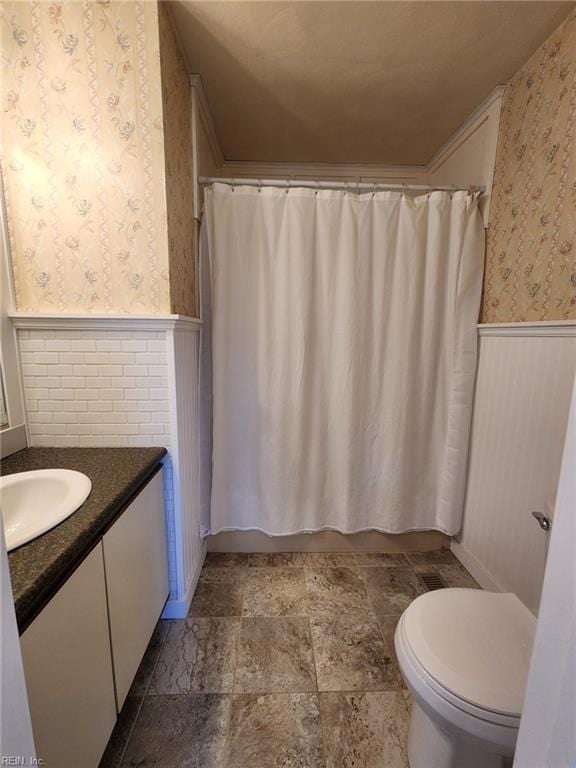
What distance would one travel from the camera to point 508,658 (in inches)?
31.7

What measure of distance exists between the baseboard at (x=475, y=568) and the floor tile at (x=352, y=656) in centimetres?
60

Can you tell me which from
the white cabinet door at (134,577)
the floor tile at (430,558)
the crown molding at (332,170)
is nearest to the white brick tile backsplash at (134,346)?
the white cabinet door at (134,577)

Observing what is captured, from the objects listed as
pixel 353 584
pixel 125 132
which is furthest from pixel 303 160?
pixel 353 584

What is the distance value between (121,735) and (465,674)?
1021mm

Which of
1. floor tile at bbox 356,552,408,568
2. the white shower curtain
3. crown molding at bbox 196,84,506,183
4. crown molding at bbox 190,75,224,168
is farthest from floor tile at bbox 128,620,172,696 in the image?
crown molding at bbox 196,84,506,183

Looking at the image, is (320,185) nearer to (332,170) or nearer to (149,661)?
(332,170)

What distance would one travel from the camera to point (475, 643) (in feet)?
2.76

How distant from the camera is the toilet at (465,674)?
0.72 meters

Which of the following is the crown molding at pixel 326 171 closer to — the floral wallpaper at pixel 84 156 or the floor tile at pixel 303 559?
the floral wallpaper at pixel 84 156

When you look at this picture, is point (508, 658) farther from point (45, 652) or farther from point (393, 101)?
point (393, 101)

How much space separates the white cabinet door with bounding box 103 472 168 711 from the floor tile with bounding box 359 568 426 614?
3.13 feet

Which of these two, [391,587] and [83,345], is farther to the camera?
[391,587]

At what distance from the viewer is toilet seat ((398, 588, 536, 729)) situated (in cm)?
73

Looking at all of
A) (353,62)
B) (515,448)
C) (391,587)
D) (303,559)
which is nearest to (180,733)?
(303,559)
